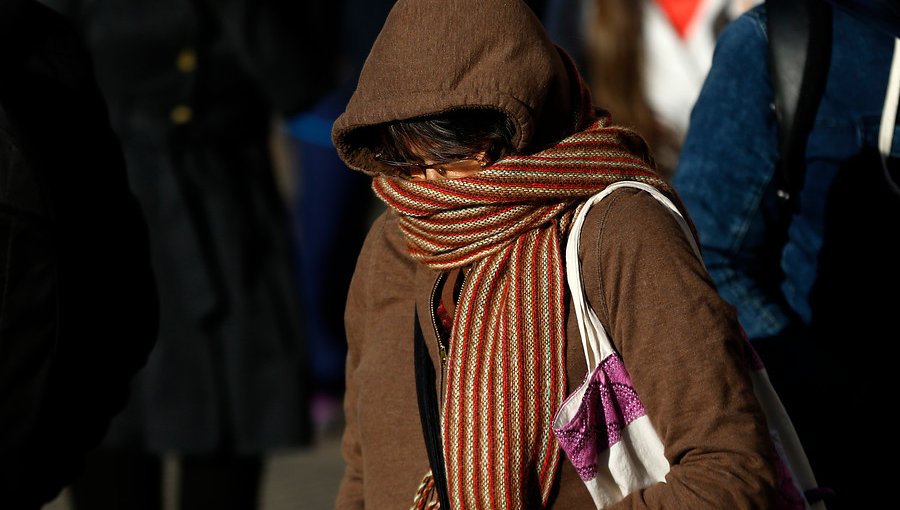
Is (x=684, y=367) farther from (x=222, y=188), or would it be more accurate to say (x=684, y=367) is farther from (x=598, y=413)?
(x=222, y=188)

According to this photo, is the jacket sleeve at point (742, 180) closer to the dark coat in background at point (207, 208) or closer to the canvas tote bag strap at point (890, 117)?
the canvas tote bag strap at point (890, 117)

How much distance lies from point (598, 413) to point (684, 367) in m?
0.16

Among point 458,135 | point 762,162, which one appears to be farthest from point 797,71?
point 458,135

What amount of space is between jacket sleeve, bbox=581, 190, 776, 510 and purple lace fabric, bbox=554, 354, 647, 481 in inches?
1.5

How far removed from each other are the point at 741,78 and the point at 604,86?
1.20 meters

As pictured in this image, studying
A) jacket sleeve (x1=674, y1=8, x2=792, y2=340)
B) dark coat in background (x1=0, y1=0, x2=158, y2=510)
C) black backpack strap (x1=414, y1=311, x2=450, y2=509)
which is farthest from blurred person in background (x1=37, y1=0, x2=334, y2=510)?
black backpack strap (x1=414, y1=311, x2=450, y2=509)

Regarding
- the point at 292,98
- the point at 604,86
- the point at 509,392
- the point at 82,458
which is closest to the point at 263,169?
the point at 292,98

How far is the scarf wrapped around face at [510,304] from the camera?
5.86 ft

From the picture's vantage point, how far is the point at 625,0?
3709mm

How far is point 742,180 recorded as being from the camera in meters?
2.48

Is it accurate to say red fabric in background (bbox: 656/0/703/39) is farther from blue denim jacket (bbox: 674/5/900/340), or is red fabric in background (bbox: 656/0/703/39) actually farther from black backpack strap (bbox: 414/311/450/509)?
black backpack strap (bbox: 414/311/450/509)

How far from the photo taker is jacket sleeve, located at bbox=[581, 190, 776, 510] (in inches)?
64.9

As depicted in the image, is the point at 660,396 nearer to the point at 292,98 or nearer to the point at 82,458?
the point at 82,458

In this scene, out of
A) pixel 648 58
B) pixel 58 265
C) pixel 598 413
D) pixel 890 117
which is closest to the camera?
pixel 598 413
